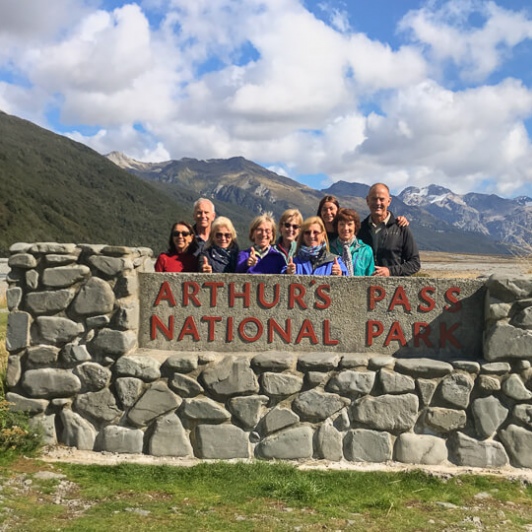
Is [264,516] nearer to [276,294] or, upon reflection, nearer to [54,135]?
[276,294]

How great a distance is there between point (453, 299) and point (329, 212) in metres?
1.42

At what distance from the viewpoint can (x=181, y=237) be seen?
5.73m

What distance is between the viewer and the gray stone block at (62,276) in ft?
17.6

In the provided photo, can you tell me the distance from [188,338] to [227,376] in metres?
0.56

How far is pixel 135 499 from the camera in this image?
14.4ft

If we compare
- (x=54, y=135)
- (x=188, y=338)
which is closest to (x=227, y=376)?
(x=188, y=338)

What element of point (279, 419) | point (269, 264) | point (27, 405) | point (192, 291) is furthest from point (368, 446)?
point (27, 405)

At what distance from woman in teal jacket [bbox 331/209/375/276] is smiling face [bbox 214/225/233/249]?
1.01 meters

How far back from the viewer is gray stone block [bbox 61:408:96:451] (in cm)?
541

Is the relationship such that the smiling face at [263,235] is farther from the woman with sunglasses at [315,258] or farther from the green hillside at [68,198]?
the green hillside at [68,198]

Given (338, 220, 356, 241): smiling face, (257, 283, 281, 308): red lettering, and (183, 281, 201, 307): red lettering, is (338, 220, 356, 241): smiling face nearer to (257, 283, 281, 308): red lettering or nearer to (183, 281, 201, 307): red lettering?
(257, 283, 281, 308): red lettering

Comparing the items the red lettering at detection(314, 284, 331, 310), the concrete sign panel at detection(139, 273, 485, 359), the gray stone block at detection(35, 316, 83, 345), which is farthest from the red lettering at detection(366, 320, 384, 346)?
the gray stone block at detection(35, 316, 83, 345)

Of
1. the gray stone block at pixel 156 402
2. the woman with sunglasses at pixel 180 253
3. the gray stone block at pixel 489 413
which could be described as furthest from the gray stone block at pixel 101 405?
the gray stone block at pixel 489 413

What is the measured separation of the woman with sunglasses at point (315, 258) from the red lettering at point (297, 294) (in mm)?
140
